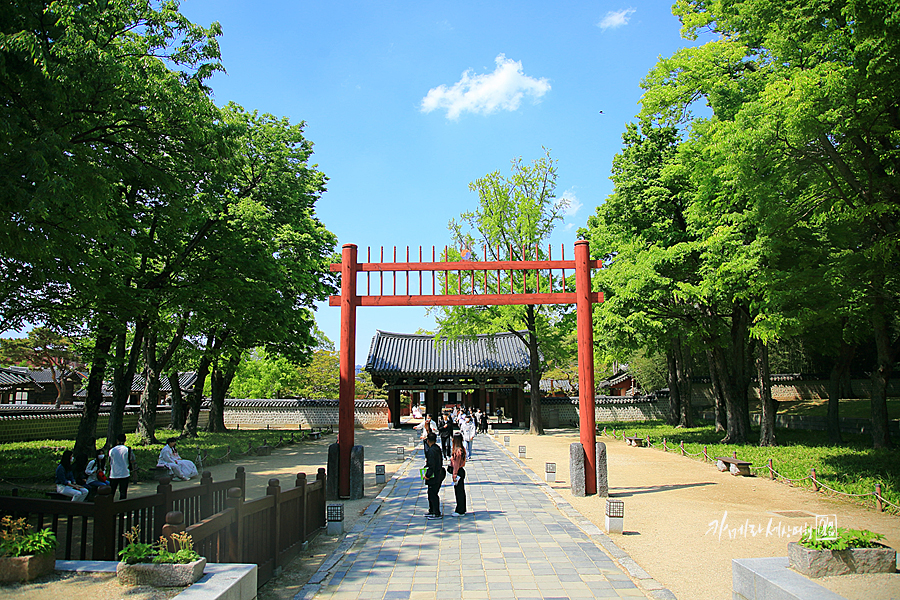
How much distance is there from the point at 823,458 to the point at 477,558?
14.6m

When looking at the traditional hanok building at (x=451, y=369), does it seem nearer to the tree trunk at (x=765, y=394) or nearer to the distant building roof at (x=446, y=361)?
the distant building roof at (x=446, y=361)

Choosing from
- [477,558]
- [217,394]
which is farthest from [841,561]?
[217,394]

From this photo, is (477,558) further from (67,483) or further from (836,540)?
(67,483)

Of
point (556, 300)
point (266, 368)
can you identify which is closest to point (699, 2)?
point (556, 300)

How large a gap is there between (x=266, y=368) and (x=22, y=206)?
38.3m

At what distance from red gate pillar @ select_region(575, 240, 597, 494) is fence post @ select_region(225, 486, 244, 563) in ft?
26.3

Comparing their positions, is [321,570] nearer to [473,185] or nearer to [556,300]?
[556,300]

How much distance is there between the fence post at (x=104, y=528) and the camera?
18.3 ft

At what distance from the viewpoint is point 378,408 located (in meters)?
42.8

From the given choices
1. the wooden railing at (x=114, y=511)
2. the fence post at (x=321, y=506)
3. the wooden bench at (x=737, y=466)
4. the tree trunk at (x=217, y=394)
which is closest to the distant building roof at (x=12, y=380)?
the tree trunk at (x=217, y=394)

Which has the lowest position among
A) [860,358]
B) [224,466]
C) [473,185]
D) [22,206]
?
[224,466]

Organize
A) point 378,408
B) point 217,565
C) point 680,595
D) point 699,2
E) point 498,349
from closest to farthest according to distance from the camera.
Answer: point 217,565, point 680,595, point 699,2, point 498,349, point 378,408

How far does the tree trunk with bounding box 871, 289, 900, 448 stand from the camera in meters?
15.8

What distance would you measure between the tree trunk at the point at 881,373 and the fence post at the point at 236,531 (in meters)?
15.4
